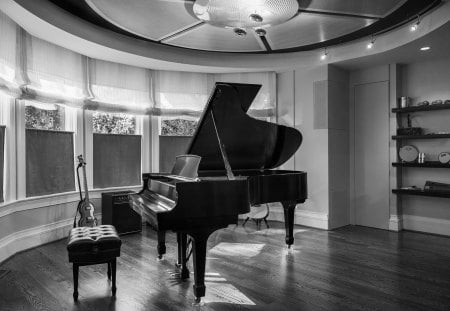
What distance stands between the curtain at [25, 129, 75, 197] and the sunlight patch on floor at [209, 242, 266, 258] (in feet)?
7.59

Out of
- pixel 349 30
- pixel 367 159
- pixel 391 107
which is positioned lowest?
pixel 367 159

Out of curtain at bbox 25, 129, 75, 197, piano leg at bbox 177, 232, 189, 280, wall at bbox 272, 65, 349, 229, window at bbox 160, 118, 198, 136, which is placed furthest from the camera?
window at bbox 160, 118, 198, 136

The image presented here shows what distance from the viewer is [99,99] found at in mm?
5094

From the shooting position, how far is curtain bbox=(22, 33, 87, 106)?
13.7 feet

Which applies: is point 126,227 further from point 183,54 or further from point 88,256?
point 183,54

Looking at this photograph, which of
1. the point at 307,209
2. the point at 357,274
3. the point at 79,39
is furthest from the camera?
the point at 307,209

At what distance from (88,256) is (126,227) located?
7.45 feet

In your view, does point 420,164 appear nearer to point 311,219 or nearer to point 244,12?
point 311,219

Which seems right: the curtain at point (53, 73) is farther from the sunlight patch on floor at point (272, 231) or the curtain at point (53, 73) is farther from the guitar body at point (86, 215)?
the sunlight patch on floor at point (272, 231)

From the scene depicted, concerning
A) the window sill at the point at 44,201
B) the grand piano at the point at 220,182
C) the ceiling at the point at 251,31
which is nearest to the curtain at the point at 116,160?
the window sill at the point at 44,201

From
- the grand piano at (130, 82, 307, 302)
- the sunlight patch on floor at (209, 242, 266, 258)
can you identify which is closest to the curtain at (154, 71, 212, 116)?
the grand piano at (130, 82, 307, 302)

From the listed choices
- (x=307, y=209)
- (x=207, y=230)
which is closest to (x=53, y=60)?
(x=207, y=230)

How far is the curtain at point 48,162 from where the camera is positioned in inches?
168

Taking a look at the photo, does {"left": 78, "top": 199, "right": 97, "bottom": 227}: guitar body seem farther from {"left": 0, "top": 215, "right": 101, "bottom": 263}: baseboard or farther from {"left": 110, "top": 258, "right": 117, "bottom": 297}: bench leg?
{"left": 110, "top": 258, "right": 117, "bottom": 297}: bench leg
